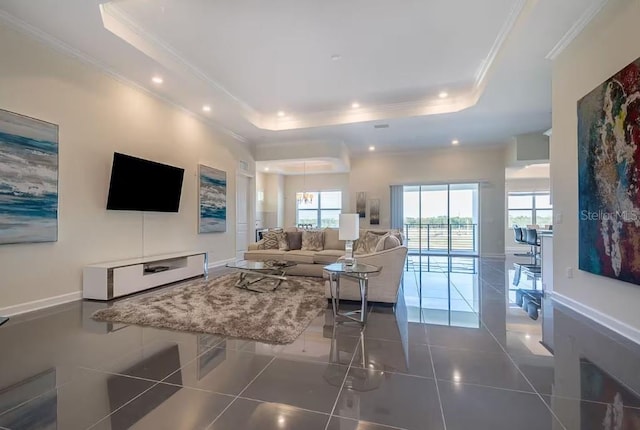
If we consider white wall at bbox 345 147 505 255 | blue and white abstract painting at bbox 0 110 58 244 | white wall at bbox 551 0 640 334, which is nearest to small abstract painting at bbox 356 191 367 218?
white wall at bbox 345 147 505 255

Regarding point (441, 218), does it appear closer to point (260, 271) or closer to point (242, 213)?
point (242, 213)

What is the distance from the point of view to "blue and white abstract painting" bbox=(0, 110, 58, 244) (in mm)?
3271

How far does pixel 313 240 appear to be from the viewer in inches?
239

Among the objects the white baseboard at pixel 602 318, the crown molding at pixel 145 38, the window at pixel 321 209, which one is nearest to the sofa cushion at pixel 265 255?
the crown molding at pixel 145 38

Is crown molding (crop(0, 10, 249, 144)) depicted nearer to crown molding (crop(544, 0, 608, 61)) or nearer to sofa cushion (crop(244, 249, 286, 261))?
sofa cushion (crop(244, 249, 286, 261))

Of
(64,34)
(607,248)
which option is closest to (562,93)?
(607,248)

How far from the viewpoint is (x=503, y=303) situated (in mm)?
3912

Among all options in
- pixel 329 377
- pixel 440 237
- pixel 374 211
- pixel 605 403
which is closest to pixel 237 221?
pixel 374 211

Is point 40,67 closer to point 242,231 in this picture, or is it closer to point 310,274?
point 310,274

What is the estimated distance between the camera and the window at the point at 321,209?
39.1 ft

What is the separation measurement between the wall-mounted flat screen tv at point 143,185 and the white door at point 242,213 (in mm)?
2218

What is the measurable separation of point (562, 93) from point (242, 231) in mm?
6887

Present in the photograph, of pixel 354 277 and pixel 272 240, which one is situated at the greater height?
pixel 272 240

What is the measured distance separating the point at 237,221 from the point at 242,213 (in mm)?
369
